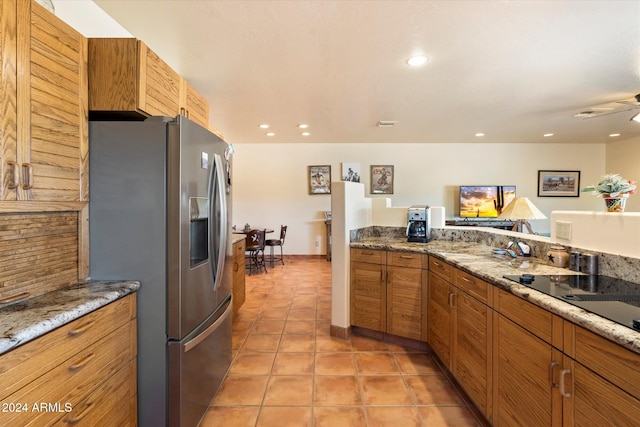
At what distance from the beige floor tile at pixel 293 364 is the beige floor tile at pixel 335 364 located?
66mm

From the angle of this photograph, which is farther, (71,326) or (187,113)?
(187,113)

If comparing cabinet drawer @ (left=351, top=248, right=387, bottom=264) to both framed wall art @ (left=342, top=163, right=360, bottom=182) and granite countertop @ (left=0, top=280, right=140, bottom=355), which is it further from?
framed wall art @ (left=342, top=163, right=360, bottom=182)

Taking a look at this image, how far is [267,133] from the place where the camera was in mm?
→ 5375

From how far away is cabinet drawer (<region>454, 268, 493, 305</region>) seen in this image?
150 centimetres

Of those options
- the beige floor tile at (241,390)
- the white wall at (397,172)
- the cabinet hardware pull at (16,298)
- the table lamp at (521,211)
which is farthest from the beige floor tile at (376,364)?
the white wall at (397,172)

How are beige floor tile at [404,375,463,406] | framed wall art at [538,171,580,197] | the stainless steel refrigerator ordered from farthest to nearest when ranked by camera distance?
framed wall art at [538,171,580,197] → beige floor tile at [404,375,463,406] → the stainless steel refrigerator

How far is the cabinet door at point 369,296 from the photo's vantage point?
253 centimetres

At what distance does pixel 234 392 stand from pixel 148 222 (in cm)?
129

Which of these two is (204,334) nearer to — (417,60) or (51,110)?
(51,110)

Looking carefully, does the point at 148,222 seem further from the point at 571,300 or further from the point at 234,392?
the point at 571,300

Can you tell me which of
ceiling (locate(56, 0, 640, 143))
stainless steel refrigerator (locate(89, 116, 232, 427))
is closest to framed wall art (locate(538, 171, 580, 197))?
ceiling (locate(56, 0, 640, 143))

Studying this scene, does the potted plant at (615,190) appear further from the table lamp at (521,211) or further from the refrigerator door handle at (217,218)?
the refrigerator door handle at (217,218)

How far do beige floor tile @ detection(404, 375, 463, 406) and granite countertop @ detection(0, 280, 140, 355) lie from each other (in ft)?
6.01

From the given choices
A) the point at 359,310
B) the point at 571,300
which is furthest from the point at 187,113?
the point at 571,300
